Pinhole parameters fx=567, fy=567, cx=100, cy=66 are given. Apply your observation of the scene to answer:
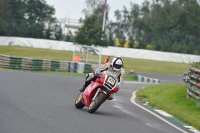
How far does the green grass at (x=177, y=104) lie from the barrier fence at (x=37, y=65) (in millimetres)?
14351

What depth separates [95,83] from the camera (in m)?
12.8

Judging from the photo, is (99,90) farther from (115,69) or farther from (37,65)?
(37,65)

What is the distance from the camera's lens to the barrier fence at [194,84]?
50.7 ft

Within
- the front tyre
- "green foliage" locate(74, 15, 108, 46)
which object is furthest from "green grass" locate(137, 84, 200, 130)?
"green foliage" locate(74, 15, 108, 46)

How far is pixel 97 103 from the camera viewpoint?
12391 millimetres

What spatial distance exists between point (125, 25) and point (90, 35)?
43666 mm

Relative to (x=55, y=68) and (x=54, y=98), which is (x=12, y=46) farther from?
(x=54, y=98)

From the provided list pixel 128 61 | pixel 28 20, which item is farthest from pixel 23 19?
pixel 128 61

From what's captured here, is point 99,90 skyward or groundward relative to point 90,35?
groundward

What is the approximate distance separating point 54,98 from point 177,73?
1513 inches

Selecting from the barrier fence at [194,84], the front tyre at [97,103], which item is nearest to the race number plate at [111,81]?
the front tyre at [97,103]

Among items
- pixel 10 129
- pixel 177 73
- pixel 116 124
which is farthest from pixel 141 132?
pixel 177 73

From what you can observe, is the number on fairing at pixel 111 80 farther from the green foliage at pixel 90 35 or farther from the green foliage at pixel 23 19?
the green foliage at pixel 23 19

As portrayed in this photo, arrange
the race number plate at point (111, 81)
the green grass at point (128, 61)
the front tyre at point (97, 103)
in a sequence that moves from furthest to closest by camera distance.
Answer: the green grass at point (128, 61) < the race number plate at point (111, 81) < the front tyre at point (97, 103)
